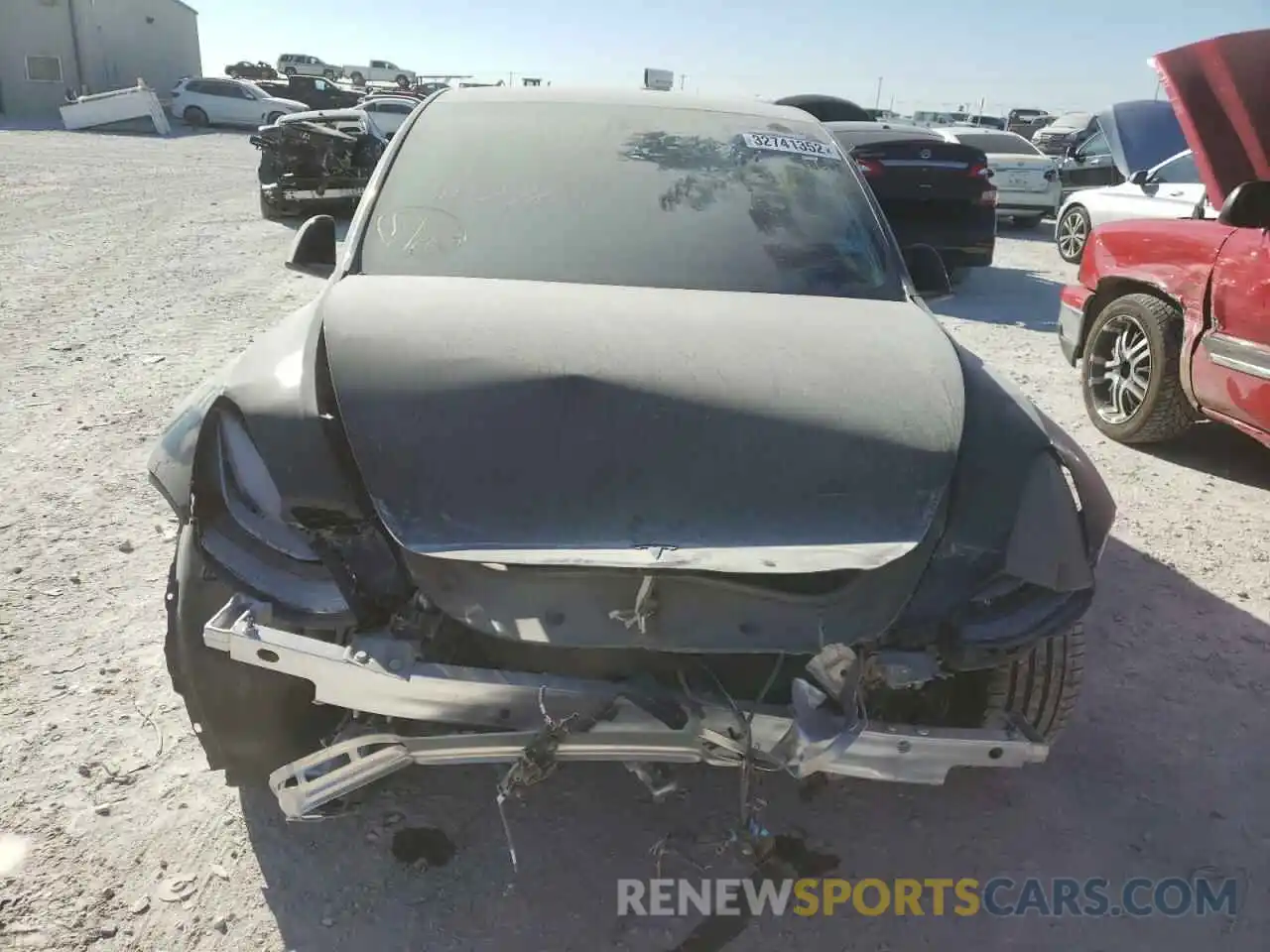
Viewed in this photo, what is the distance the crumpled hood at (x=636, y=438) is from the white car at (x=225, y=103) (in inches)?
1277

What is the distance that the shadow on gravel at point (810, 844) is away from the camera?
2283 mm

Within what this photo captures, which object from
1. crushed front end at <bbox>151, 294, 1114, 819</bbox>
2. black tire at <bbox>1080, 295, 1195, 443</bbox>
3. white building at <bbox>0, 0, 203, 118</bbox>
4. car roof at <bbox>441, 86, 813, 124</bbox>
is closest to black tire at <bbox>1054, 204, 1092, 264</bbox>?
black tire at <bbox>1080, 295, 1195, 443</bbox>

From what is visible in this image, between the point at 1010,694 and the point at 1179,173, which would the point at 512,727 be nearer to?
the point at 1010,694

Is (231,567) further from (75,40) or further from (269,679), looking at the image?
(75,40)

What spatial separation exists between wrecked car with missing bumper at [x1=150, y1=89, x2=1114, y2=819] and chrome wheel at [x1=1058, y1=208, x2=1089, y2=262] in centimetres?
980

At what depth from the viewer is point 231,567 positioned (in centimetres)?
204

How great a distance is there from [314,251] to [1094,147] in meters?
14.8

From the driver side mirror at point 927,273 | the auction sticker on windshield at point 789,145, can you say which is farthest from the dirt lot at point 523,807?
the auction sticker on windshield at point 789,145

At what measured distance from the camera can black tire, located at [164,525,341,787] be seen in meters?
2.28

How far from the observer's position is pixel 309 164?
40.0 ft

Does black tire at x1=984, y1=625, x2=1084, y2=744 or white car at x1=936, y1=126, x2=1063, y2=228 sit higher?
white car at x1=936, y1=126, x2=1063, y2=228

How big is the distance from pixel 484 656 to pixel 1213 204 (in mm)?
3720

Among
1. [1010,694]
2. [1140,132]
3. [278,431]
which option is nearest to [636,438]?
[278,431]

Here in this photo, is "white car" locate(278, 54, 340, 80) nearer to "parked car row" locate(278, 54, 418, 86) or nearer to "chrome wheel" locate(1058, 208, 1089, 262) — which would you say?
"parked car row" locate(278, 54, 418, 86)
